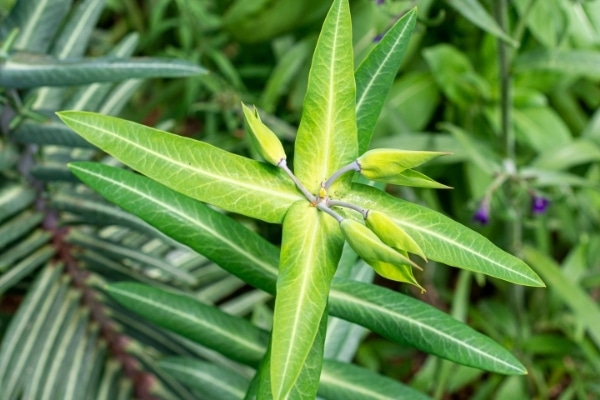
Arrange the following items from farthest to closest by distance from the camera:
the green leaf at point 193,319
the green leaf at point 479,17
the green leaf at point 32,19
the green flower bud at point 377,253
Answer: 1. the green leaf at point 479,17
2. the green leaf at point 32,19
3. the green leaf at point 193,319
4. the green flower bud at point 377,253

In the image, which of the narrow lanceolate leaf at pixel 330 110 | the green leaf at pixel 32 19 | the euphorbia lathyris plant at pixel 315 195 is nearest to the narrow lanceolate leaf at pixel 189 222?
the euphorbia lathyris plant at pixel 315 195

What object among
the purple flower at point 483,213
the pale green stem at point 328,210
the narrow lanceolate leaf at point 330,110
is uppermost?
the purple flower at point 483,213

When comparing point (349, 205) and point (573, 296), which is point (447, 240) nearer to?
point (349, 205)

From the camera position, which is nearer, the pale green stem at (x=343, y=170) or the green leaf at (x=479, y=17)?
the pale green stem at (x=343, y=170)

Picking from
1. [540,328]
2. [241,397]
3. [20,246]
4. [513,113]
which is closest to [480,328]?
[540,328]

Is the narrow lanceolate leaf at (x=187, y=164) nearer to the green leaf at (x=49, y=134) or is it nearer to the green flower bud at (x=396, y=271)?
the green flower bud at (x=396, y=271)

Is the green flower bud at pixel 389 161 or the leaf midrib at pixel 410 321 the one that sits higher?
the green flower bud at pixel 389 161

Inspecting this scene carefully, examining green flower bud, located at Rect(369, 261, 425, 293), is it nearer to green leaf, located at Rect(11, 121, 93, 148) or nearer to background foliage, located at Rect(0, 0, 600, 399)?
background foliage, located at Rect(0, 0, 600, 399)

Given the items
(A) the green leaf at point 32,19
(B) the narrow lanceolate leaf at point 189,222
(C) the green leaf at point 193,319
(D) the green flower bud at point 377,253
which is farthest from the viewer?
(A) the green leaf at point 32,19
